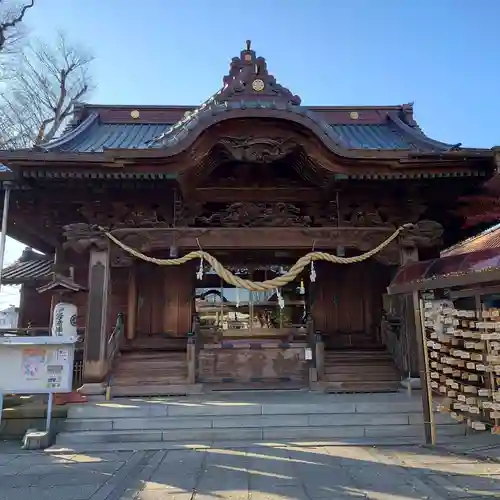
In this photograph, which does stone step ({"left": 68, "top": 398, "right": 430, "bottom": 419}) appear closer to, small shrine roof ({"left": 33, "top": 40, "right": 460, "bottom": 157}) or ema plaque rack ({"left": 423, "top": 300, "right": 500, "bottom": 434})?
ema plaque rack ({"left": 423, "top": 300, "right": 500, "bottom": 434})

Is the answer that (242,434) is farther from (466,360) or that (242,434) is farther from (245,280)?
(466,360)

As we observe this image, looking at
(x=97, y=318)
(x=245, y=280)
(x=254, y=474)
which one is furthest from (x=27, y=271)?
(x=254, y=474)

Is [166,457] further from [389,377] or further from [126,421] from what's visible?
[389,377]

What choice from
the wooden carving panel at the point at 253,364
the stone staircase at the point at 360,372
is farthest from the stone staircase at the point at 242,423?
the wooden carving panel at the point at 253,364

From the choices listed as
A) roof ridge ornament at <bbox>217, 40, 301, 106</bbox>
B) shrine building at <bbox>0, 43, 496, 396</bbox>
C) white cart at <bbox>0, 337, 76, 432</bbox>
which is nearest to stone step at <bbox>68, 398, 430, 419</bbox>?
white cart at <bbox>0, 337, 76, 432</bbox>

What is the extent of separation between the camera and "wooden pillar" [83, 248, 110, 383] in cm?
827

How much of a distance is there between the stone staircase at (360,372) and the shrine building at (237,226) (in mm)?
35

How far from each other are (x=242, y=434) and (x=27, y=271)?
31.8 feet

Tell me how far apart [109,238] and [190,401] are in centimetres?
360

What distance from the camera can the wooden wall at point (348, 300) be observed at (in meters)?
11.2

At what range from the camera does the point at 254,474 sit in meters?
5.02

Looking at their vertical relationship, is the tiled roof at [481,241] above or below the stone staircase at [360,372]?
above

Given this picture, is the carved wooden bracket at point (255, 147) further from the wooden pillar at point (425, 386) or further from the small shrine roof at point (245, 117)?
the wooden pillar at point (425, 386)

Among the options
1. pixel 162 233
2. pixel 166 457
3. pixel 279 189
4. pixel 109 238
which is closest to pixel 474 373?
pixel 166 457
